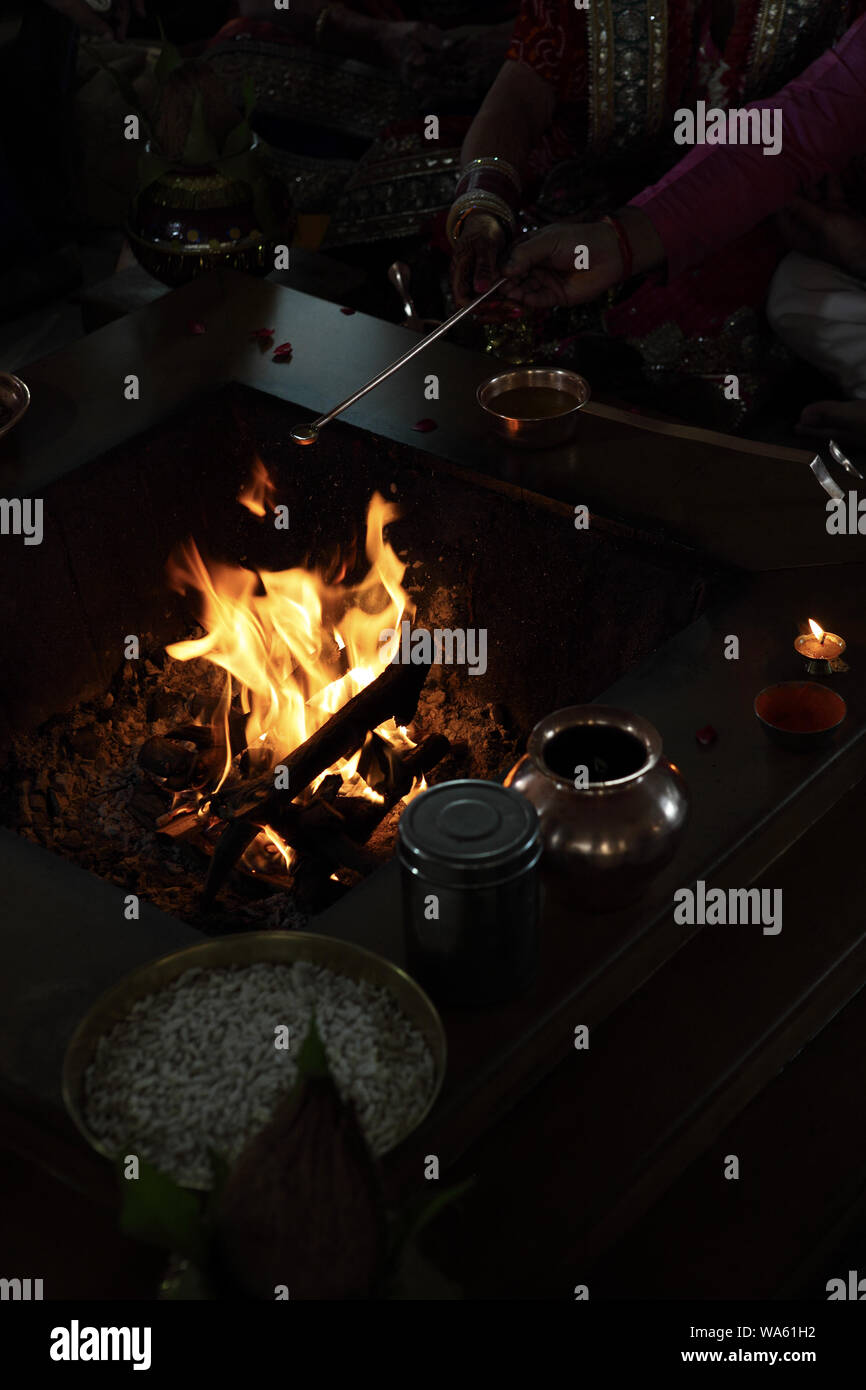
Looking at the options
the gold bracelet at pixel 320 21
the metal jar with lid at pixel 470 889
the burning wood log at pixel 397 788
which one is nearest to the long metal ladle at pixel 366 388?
the burning wood log at pixel 397 788

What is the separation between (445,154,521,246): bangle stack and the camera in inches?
126

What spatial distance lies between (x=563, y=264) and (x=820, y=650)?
1336mm

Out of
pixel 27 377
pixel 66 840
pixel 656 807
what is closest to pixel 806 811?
pixel 656 807

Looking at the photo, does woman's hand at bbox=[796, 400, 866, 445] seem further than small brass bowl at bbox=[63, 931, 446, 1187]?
Yes

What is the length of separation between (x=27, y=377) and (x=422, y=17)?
3.30 m

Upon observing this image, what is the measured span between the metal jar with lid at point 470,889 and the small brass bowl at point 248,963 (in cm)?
8

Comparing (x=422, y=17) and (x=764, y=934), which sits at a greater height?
(x=422, y=17)

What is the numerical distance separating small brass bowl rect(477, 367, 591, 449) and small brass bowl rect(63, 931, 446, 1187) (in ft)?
4.31

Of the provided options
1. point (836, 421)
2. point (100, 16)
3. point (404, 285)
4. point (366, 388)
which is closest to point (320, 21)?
point (100, 16)

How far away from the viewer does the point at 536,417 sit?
8.78ft

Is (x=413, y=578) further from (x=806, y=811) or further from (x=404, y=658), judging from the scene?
(x=806, y=811)

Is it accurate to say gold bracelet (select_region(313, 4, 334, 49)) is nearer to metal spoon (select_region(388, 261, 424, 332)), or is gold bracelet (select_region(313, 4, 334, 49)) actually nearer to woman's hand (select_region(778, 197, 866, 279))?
metal spoon (select_region(388, 261, 424, 332))

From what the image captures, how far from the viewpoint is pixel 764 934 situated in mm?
2059

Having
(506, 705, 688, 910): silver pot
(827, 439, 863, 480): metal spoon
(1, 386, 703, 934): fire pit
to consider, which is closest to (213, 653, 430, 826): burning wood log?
(1, 386, 703, 934): fire pit
